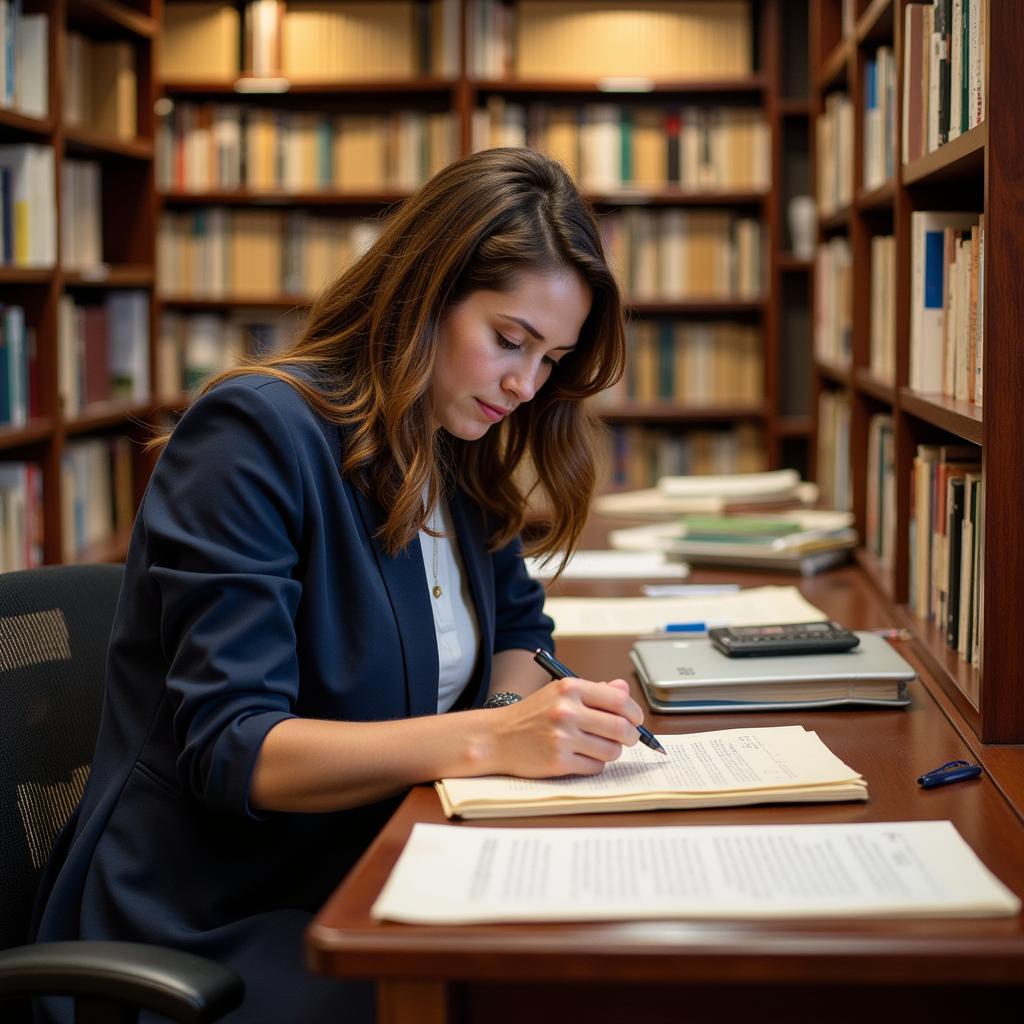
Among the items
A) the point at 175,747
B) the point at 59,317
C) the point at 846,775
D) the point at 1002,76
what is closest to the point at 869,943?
the point at 846,775

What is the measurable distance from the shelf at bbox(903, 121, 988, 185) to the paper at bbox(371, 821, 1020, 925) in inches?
27.8

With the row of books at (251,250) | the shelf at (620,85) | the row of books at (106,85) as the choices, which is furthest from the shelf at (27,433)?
the shelf at (620,85)

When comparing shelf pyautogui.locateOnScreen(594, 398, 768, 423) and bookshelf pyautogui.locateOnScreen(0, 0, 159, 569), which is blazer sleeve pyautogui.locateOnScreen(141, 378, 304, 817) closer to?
bookshelf pyautogui.locateOnScreen(0, 0, 159, 569)

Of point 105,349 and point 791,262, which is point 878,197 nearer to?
point 791,262

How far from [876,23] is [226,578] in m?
1.76

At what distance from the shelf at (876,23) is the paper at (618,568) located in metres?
0.99

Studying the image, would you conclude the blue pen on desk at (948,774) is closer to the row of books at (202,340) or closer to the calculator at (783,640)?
the calculator at (783,640)

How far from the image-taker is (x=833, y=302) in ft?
11.1

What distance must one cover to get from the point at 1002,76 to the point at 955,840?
2.37 feet

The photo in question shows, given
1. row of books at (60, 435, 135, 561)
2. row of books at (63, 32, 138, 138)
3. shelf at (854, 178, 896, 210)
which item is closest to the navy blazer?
shelf at (854, 178, 896, 210)

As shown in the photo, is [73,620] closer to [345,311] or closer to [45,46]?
[345,311]

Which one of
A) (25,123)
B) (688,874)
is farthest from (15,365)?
(688,874)

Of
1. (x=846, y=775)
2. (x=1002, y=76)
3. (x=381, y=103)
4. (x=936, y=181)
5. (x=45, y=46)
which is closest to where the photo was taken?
(x=846, y=775)

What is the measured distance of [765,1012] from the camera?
965 mm
